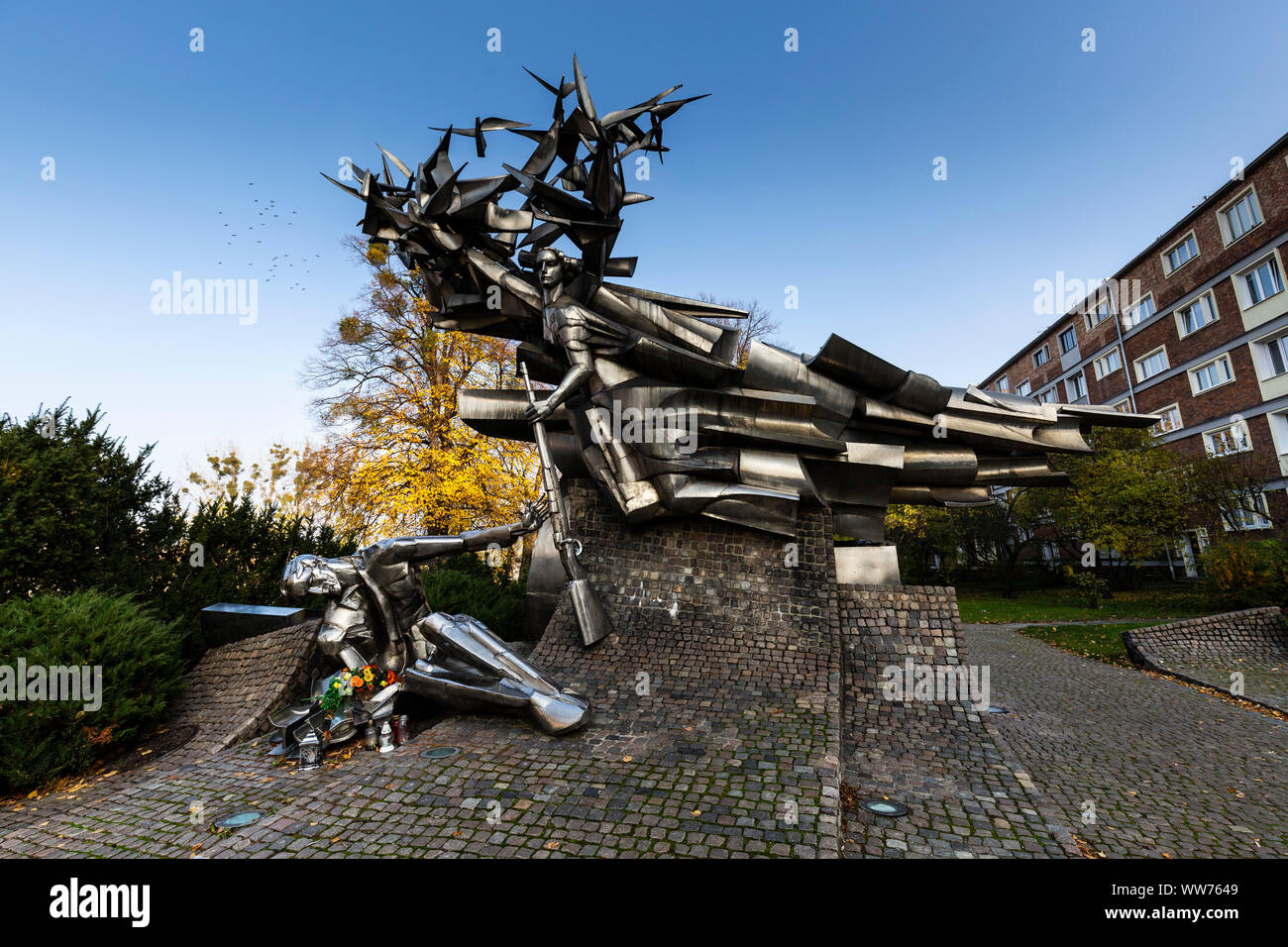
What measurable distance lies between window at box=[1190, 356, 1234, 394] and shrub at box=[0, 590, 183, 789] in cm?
3404

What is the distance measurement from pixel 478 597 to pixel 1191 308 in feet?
103

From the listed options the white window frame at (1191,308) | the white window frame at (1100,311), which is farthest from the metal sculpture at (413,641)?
the white window frame at (1100,311)

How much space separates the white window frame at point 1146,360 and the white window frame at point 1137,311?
1676 millimetres

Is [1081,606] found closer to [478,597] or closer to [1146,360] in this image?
[1146,360]

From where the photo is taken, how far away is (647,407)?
9.06 meters

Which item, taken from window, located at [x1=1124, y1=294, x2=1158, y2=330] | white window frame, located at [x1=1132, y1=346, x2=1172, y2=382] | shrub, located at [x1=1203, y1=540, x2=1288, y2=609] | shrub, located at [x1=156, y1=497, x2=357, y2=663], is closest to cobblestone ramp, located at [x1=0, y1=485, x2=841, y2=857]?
shrub, located at [x1=156, y1=497, x2=357, y2=663]

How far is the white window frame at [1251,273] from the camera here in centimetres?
2184

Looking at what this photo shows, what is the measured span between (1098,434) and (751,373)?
80.4 feet

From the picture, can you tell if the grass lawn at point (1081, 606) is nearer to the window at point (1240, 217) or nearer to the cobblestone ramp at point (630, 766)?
the window at point (1240, 217)

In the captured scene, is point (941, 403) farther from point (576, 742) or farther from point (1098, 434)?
point (1098, 434)

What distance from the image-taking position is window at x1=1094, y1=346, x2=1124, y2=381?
3168 cm

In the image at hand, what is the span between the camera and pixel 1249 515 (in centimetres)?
2338

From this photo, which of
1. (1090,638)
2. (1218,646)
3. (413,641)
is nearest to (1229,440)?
(1090,638)

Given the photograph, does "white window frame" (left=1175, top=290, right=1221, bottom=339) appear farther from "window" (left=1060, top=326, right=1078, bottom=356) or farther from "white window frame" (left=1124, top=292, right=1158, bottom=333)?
"window" (left=1060, top=326, right=1078, bottom=356)
